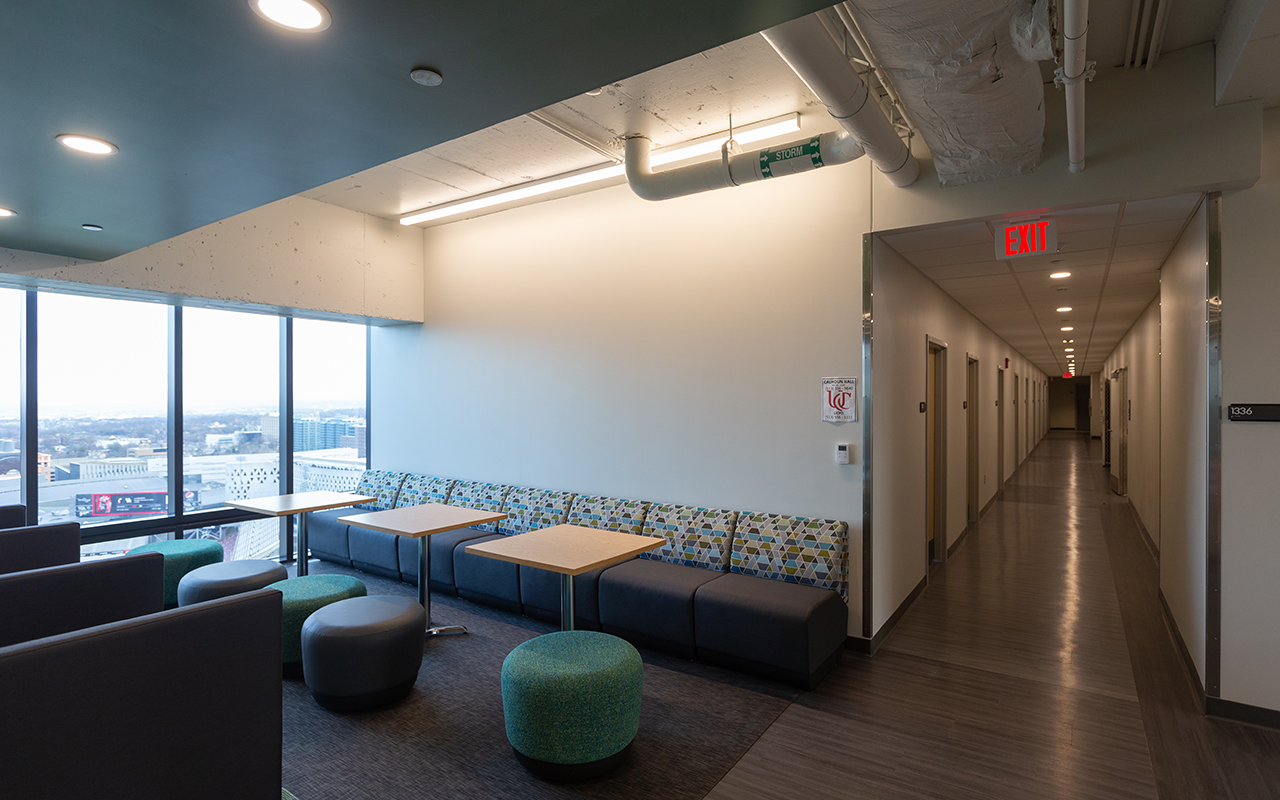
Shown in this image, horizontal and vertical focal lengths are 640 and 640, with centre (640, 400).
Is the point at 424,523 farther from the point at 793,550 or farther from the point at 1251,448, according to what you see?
the point at 1251,448

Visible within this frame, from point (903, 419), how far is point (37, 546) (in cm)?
556

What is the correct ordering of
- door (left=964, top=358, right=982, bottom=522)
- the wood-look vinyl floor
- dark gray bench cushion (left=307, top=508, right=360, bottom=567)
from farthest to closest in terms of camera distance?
door (left=964, top=358, right=982, bottom=522) < dark gray bench cushion (left=307, top=508, right=360, bottom=567) < the wood-look vinyl floor

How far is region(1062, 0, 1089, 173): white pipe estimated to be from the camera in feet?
6.80

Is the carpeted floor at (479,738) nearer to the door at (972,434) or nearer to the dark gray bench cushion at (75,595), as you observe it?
the dark gray bench cushion at (75,595)

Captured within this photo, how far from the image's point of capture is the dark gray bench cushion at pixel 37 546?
340cm

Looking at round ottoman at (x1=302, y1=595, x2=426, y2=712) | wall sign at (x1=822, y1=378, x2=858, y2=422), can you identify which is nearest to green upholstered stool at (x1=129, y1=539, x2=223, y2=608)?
round ottoman at (x1=302, y1=595, x2=426, y2=712)

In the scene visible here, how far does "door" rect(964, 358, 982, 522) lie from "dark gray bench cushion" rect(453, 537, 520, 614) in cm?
588

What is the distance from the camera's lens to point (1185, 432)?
4.05 metres

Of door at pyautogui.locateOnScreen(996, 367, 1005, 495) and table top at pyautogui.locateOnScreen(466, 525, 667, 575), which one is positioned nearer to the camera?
Answer: table top at pyautogui.locateOnScreen(466, 525, 667, 575)

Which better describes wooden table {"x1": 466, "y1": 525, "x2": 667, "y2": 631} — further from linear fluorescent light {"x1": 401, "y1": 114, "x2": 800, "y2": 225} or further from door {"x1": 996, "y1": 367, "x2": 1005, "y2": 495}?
door {"x1": 996, "y1": 367, "x2": 1005, "y2": 495}

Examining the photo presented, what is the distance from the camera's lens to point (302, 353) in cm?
675

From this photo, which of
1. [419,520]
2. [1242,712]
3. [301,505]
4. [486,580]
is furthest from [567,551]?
[1242,712]

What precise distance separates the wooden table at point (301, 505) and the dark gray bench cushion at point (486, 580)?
1.02 m

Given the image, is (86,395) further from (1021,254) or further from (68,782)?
(1021,254)
